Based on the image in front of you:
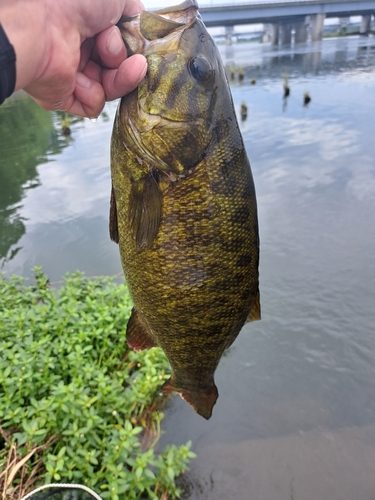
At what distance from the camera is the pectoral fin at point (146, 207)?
1644 mm

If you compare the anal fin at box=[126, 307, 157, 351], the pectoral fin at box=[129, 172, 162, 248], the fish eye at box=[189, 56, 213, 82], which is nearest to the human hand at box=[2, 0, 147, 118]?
the fish eye at box=[189, 56, 213, 82]

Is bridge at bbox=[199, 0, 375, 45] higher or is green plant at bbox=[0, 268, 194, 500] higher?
bridge at bbox=[199, 0, 375, 45]

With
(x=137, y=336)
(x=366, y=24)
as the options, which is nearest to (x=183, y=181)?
(x=137, y=336)

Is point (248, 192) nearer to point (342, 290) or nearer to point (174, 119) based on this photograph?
point (174, 119)

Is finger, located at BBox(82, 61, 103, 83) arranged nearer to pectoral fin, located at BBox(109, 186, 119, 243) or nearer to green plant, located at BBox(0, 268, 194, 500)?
pectoral fin, located at BBox(109, 186, 119, 243)

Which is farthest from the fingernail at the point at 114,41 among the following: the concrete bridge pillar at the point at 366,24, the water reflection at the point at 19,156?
the concrete bridge pillar at the point at 366,24

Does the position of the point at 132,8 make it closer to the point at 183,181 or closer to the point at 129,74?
the point at 129,74

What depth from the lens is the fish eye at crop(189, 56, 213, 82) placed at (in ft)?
5.29

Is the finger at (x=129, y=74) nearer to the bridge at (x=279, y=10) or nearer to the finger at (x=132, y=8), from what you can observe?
the finger at (x=132, y=8)

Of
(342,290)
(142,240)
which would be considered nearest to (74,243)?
(342,290)

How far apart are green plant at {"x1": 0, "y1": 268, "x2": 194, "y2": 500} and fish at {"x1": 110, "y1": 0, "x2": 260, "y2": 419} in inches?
65.5

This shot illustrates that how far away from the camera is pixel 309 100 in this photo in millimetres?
18516

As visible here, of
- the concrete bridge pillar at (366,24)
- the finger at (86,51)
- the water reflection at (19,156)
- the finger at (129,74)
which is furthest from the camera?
the concrete bridge pillar at (366,24)

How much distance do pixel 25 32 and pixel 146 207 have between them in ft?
2.48
